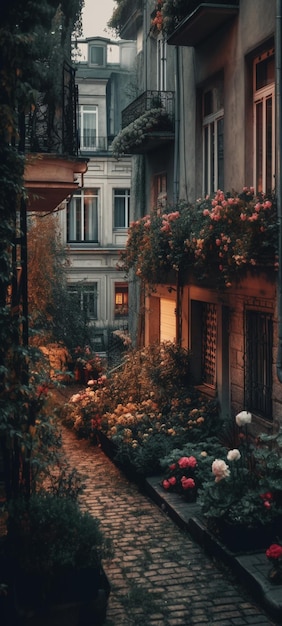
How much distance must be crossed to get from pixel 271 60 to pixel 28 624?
333 inches

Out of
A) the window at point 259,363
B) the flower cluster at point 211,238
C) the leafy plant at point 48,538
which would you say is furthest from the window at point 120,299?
the leafy plant at point 48,538

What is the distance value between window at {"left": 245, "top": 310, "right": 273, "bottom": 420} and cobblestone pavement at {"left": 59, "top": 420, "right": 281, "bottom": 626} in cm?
227

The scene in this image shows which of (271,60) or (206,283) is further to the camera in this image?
(206,283)

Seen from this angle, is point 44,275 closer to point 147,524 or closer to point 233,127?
point 233,127

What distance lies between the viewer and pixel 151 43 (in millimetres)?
17219

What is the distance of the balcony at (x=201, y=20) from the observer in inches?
450

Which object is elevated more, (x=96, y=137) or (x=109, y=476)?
(x=96, y=137)

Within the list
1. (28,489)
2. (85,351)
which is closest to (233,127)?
(28,489)

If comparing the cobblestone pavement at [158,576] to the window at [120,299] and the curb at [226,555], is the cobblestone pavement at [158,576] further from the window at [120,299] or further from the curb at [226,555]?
the window at [120,299]

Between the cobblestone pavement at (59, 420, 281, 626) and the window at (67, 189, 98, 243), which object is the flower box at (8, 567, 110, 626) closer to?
Answer: the cobblestone pavement at (59, 420, 281, 626)

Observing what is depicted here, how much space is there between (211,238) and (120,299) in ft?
64.0

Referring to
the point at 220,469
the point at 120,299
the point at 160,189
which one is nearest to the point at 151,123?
the point at 160,189

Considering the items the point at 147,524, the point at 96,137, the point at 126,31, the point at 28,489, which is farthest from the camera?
the point at 96,137

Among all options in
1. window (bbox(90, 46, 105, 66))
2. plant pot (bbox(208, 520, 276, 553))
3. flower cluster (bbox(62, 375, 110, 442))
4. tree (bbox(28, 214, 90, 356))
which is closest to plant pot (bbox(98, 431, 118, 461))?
flower cluster (bbox(62, 375, 110, 442))
